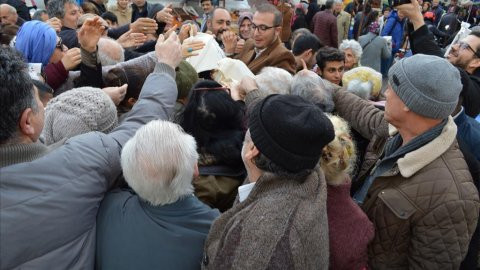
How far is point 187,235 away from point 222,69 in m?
1.71

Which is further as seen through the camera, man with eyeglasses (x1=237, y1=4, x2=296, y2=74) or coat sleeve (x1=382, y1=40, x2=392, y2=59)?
A: coat sleeve (x1=382, y1=40, x2=392, y2=59)

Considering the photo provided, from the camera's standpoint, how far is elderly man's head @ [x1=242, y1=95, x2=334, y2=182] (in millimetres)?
1229

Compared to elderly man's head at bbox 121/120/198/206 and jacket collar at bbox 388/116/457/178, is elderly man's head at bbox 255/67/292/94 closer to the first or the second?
jacket collar at bbox 388/116/457/178

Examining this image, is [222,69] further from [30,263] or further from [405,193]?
[30,263]

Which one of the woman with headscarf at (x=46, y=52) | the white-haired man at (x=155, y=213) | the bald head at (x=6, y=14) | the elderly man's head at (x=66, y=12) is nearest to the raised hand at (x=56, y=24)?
the elderly man's head at (x=66, y=12)

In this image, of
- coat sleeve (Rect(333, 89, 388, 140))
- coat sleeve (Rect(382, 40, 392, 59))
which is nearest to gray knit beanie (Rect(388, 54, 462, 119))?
coat sleeve (Rect(333, 89, 388, 140))

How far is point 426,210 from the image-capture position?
4.90 ft

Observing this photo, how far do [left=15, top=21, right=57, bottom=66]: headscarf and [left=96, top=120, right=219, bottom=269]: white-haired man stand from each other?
1.51m

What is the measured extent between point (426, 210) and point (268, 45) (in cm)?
230

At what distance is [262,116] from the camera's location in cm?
129

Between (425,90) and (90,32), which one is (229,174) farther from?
(90,32)

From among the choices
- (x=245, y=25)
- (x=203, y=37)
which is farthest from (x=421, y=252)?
(x=245, y=25)

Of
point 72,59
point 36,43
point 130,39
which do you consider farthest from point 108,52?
point 130,39

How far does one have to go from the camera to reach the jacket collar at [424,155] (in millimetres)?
1555
